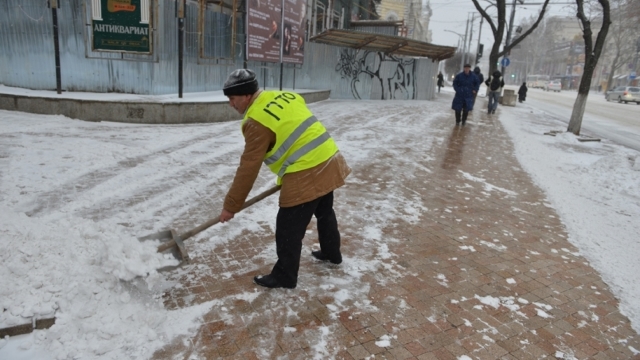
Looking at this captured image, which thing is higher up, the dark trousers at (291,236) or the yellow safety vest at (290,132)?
the yellow safety vest at (290,132)

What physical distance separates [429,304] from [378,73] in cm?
1750

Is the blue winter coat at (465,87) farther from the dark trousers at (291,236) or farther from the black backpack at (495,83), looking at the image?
the dark trousers at (291,236)

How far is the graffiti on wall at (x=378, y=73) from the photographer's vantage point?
61.2 ft

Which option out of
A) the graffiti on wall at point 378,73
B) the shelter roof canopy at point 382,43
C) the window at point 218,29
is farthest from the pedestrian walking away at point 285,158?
the graffiti on wall at point 378,73

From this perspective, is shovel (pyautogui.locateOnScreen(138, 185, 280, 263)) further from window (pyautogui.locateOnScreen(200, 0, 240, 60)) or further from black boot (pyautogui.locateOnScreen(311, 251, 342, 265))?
window (pyautogui.locateOnScreen(200, 0, 240, 60))

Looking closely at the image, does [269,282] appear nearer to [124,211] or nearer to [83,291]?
[83,291]

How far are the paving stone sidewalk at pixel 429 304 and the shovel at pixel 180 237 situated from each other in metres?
0.19

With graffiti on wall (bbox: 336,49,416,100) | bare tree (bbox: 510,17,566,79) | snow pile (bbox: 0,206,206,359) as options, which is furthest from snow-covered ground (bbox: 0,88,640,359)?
bare tree (bbox: 510,17,566,79)

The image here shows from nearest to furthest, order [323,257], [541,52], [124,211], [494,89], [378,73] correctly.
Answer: [323,257] < [124,211] < [494,89] < [378,73] < [541,52]

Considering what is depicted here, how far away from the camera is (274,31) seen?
43.3 ft

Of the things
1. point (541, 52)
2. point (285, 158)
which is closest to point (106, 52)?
point (285, 158)

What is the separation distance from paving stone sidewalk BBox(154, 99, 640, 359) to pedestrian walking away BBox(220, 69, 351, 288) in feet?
1.24

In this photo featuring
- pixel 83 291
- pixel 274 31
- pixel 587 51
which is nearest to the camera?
pixel 83 291

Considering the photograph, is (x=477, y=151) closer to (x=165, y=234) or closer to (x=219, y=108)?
(x=219, y=108)
